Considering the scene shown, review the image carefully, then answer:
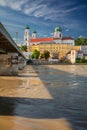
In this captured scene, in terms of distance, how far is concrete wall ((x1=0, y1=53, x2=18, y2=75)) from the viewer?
3991cm

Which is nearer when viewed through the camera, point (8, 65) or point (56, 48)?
point (8, 65)

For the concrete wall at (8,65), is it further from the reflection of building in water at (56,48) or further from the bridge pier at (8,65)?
the reflection of building in water at (56,48)

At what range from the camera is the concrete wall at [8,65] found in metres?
39.9

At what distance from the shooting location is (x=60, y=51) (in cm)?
18800

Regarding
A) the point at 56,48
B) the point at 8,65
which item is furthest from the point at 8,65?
the point at 56,48

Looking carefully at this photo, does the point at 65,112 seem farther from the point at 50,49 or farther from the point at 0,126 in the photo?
the point at 50,49

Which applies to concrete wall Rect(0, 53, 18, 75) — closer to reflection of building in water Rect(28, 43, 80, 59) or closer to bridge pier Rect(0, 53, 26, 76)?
bridge pier Rect(0, 53, 26, 76)

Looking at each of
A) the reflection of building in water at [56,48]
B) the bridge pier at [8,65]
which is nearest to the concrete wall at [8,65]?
the bridge pier at [8,65]

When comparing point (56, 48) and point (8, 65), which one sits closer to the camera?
point (8, 65)

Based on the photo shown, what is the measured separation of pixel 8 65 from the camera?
131ft

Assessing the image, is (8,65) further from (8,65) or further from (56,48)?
(56,48)

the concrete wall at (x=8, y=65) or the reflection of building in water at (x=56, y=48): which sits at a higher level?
the reflection of building in water at (x=56, y=48)

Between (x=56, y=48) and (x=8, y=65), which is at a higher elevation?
(x=56, y=48)

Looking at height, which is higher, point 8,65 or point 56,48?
point 56,48
